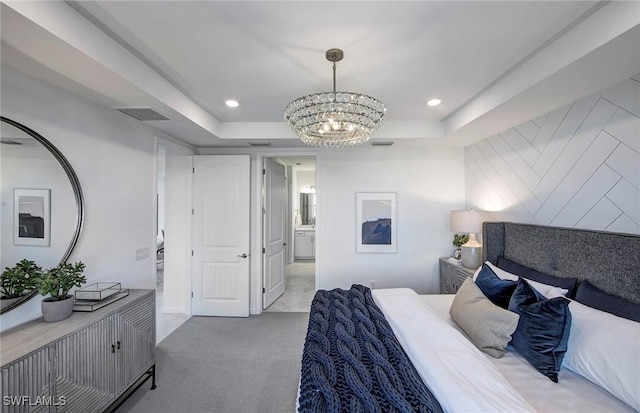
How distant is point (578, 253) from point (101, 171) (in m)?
3.88

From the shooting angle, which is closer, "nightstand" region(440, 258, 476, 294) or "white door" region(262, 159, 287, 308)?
"nightstand" region(440, 258, 476, 294)

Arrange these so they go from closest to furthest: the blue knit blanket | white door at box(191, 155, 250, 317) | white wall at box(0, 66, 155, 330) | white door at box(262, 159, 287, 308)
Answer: the blue knit blanket
white wall at box(0, 66, 155, 330)
white door at box(191, 155, 250, 317)
white door at box(262, 159, 287, 308)

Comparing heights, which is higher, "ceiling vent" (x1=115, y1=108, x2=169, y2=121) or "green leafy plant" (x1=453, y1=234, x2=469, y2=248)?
"ceiling vent" (x1=115, y1=108, x2=169, y2=121)

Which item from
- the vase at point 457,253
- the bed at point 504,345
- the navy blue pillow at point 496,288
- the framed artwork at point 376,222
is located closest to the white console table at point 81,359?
the bed at point 504,345

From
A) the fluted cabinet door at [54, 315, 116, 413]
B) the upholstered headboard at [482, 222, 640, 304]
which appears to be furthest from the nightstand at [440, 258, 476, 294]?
the fluted cabinet door at [54, 315, 116, 413]

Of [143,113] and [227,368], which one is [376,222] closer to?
[227,368]

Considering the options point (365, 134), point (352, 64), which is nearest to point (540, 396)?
point (365, 134)

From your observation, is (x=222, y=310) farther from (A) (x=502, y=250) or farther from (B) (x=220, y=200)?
(A) (x=502, y=250)

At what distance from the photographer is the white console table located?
1.36 m

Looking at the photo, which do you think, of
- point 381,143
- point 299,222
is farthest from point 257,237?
point 299,222

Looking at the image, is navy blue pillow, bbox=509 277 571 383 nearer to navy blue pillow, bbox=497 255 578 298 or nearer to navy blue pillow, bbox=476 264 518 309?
navy blue pillow, bbox=476 264 518 309

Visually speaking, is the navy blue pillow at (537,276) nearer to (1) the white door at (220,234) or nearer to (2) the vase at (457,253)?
(2) the vase at (457,253)

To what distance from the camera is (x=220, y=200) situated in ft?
12.8

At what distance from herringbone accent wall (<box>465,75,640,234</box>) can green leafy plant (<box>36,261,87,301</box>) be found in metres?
3.74
